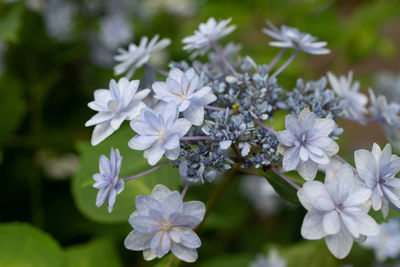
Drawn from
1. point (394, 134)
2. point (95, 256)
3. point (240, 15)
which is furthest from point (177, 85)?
point (240, 15)

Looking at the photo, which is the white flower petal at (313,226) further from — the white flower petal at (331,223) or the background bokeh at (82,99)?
the background bokeh at (82,99)

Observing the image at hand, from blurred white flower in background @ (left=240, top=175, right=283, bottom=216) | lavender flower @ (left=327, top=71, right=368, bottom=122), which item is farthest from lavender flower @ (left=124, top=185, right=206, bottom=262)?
blurred white flower in background @ (left=240, top=175, right=283, bottom=216)

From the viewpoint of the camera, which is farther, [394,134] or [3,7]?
[3,7]

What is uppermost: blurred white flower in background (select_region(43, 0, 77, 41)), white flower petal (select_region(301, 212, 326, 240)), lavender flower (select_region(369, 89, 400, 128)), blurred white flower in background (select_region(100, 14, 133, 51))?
white flower petal (select_region(301, 212, 326, 240))

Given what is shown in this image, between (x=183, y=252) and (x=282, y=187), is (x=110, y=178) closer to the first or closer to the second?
(x=183, y=252)

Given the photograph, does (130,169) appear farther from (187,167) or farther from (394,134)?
(394,134)

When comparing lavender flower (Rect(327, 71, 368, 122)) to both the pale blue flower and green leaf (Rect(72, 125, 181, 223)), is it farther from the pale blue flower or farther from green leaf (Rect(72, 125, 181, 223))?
the pale blue flower
